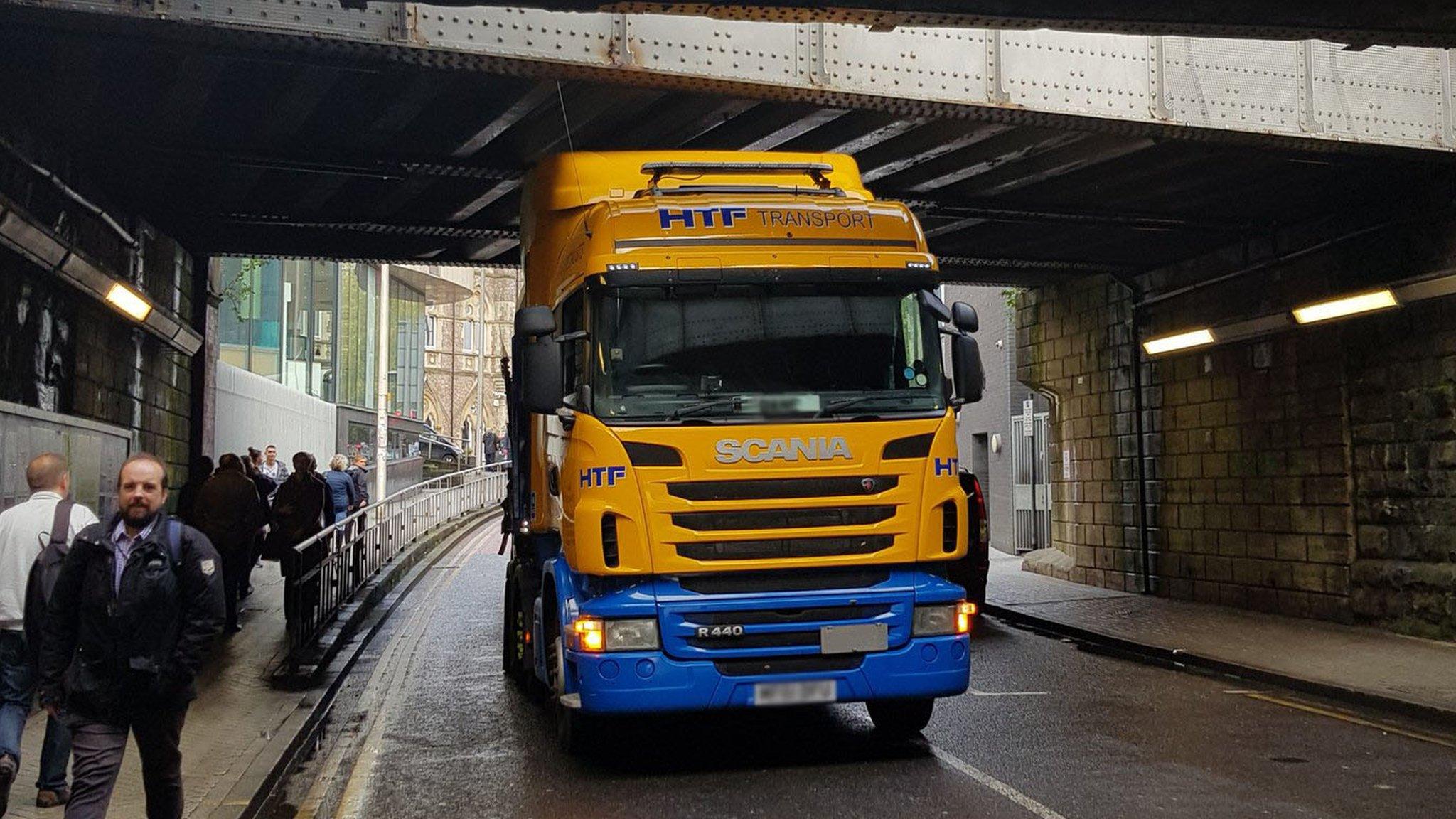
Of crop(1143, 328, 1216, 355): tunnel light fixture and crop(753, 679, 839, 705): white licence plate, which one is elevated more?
crop(1143, 328, 1216, 355): tunnel light fixture

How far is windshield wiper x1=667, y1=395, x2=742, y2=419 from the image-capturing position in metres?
7.26

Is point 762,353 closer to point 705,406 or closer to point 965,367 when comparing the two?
point 705,406

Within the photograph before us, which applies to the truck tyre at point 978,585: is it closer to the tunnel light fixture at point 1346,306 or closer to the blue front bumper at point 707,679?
the tunnel light fixture at point 1346,306

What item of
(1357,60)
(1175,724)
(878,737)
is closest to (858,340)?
(878,737)

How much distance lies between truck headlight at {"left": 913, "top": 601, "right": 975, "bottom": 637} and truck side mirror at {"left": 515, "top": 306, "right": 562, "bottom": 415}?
7.83ft

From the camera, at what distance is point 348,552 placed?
15.4 meters

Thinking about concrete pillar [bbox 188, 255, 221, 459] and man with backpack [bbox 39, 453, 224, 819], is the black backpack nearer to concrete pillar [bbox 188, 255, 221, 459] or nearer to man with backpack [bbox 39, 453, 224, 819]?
man with backpack [bbox 39, 453, 224, 819]

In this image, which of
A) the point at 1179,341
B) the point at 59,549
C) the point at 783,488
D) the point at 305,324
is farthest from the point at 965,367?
the point at 305,324

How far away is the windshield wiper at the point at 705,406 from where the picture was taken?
7.26 m

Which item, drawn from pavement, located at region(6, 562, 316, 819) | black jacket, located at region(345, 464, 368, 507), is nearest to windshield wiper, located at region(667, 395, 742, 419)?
pavement, located at region(6, 562, 316, 819)

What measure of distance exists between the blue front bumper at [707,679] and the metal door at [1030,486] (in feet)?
57.0

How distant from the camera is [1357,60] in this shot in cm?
1190

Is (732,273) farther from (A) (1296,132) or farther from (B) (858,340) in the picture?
(A) (1296,132)

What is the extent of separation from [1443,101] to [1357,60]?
833mm
